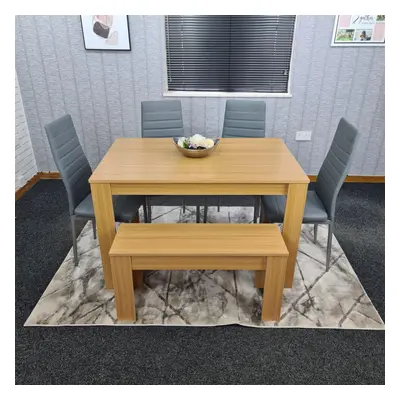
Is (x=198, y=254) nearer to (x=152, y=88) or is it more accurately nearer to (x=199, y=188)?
(x=199, y=188)

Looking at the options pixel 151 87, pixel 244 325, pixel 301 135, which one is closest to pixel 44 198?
pixel 151 87

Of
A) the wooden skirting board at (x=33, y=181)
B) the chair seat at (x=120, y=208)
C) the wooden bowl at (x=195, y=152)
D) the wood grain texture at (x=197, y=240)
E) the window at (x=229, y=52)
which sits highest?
the window at (x=229, y=52)

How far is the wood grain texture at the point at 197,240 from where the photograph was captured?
186 cm

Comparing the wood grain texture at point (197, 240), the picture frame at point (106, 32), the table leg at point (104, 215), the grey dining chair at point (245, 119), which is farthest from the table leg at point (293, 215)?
the picture frame at point (106, 32)

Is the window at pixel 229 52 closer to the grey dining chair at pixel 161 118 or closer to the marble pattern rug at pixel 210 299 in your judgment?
the grey dining chair at pixel 161 118

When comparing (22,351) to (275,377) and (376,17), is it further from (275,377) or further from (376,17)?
(376,17)

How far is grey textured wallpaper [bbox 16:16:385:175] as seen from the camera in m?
3.30

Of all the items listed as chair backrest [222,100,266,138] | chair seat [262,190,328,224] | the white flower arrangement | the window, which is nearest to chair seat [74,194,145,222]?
the white flower arrangement

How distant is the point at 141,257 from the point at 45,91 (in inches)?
102

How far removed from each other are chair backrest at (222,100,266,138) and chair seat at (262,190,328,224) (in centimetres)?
85

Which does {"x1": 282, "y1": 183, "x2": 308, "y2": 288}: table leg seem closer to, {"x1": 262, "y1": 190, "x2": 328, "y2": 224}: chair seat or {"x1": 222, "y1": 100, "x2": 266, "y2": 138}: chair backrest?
{"x1": 262, "y1": 190, "x2": 328, "y2": 224}: chair seat

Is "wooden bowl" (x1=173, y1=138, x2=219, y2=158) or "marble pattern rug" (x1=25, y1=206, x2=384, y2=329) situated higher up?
"wooden bowl" (x1=173, y1=138, x2=219, y2=158)

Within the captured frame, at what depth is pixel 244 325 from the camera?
203cm

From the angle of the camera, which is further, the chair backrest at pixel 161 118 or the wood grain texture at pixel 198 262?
the chair backrest at pixel 161 118
